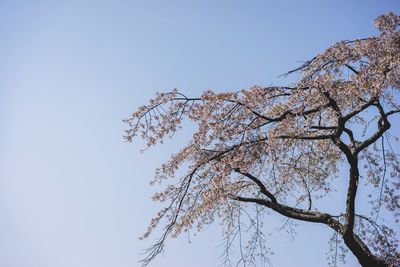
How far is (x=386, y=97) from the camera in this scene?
27.1ft

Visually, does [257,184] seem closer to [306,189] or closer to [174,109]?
[306,189]

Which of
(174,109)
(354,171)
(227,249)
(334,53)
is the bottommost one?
(227,249)

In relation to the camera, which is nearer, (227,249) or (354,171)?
(354,171)

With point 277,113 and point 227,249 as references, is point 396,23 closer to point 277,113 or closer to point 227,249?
point 277,113

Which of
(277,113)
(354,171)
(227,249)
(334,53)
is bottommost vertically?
(227,249)

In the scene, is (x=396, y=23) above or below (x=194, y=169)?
above

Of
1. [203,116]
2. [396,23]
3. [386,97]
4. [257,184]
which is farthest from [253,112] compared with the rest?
[396,23]

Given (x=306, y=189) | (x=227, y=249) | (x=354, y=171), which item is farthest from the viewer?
(x=306, y=189)

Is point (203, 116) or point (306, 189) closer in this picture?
point (203, 116)

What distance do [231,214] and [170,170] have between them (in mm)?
2000

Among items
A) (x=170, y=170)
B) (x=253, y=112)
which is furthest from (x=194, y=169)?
(x=253, y=112)

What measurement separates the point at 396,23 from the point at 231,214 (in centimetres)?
627

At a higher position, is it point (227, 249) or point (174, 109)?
point (174, 109)

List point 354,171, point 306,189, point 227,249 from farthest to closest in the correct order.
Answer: point 306,189
point 227,249
point 354,171
